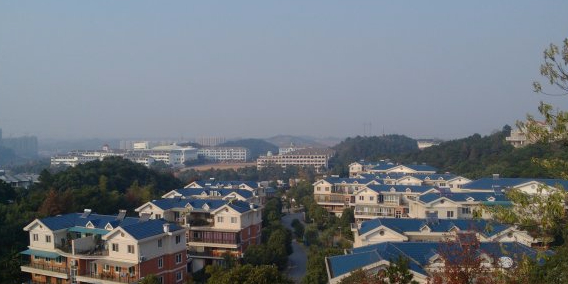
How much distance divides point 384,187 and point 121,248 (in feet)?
42.9

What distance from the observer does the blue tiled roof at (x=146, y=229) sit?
1201 cm

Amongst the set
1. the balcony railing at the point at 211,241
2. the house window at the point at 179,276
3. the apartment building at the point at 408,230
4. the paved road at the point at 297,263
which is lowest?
the paved road at the point at 297,263

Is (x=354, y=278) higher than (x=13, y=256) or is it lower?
higher

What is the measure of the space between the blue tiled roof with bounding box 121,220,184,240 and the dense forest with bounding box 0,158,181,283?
3.51 metres

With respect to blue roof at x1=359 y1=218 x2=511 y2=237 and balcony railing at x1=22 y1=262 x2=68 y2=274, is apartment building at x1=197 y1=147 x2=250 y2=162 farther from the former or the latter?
blue roof at x1=359 y1=218 x2=511 y2=237

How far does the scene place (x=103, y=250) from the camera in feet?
42.7

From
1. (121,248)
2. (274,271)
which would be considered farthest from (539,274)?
(121,248)

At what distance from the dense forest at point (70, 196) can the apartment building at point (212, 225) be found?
7.59 feet

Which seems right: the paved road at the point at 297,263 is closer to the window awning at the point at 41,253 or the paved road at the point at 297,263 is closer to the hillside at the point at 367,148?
the window awning at the point at 41,253

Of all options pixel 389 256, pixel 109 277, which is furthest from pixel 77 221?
pixel 389 256

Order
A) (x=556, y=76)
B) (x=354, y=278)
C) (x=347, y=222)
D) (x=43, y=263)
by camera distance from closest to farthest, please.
→ (x=556, y=76)
(x=354, y=278)
(x=43, y=263)
(x=347, y=222)

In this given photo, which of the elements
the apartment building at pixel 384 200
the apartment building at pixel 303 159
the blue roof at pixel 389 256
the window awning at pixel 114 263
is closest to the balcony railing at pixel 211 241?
the window awning at pixel 114 263

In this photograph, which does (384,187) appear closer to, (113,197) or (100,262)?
(113,197)

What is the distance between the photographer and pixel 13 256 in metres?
13.4
